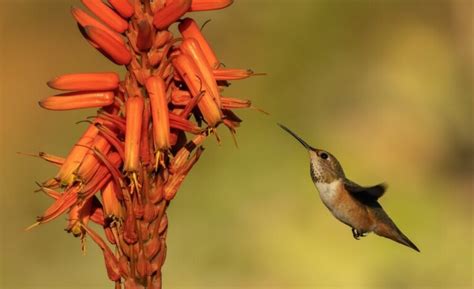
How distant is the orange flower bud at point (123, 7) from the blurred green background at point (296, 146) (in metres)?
6.77

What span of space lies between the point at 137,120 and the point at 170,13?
454mm

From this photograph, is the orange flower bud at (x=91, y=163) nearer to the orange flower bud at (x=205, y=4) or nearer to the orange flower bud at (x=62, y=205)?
the orange flower bud at (x=62, y=205)

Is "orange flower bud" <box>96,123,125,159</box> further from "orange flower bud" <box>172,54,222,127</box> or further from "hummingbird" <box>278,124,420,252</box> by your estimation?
"hummingbird" <box>278,124,420,252</box>

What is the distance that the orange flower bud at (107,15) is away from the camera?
3.62 metres

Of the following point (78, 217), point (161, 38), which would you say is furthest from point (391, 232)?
point (161, 38)

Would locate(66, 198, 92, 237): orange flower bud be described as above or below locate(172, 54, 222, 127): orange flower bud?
below

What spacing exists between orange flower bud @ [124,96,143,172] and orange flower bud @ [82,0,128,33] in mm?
341

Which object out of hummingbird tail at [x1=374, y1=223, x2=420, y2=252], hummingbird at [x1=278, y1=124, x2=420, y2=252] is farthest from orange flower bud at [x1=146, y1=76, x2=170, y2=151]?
hummingbird tail at [x1=374, y1=223, x2=420, y2=252]

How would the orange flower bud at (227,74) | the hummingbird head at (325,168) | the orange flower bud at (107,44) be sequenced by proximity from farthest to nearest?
the hummingbird head at (325,168), the orange flower bud at (227,74), the orange flower bud at (107,44)

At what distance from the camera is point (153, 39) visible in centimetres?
364

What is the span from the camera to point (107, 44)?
3.52m

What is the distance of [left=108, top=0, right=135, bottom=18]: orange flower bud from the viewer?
143 inches

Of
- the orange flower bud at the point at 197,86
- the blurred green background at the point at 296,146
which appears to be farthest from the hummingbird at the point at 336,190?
the blurred green background at the point at 296,146

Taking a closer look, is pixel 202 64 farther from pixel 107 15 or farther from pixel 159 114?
pixel 107 15
